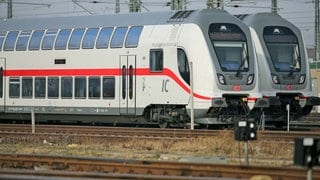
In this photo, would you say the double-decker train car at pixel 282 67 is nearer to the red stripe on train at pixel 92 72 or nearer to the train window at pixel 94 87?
the red stripe on train at pixel 92 72

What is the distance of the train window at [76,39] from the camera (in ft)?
85.3

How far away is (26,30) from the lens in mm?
27844

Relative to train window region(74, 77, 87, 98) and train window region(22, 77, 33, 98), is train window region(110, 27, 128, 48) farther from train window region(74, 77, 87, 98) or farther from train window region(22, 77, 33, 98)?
train window region(22, 77, 33, 98)

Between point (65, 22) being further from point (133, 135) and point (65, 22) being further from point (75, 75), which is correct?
point (133, 135)

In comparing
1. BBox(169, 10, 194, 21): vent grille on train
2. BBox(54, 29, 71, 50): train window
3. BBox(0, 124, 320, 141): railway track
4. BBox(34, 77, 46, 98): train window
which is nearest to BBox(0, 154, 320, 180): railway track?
BBox(0, 124, 320, 141): railway track

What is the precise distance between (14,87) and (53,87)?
84.3 inches

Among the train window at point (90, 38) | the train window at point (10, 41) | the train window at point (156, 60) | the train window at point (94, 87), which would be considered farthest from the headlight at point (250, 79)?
the train window at point (10, 41)

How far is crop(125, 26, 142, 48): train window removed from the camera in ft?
79.9

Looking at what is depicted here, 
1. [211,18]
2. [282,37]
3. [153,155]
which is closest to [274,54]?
[282,37]

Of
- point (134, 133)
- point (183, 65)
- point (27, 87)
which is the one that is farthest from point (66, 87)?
point (134, 133)

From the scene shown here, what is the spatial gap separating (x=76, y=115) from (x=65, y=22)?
151 inches

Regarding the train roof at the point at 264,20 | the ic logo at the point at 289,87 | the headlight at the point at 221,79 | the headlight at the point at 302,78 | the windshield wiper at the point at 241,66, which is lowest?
the ic logo at the point at 289,87

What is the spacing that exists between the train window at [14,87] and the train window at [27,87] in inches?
11.6

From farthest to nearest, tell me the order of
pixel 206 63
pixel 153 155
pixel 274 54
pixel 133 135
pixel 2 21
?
pixel 2 21 → pixel 274 54 → pixel 206 63 → pixel 133 135 → pixel 153 155
